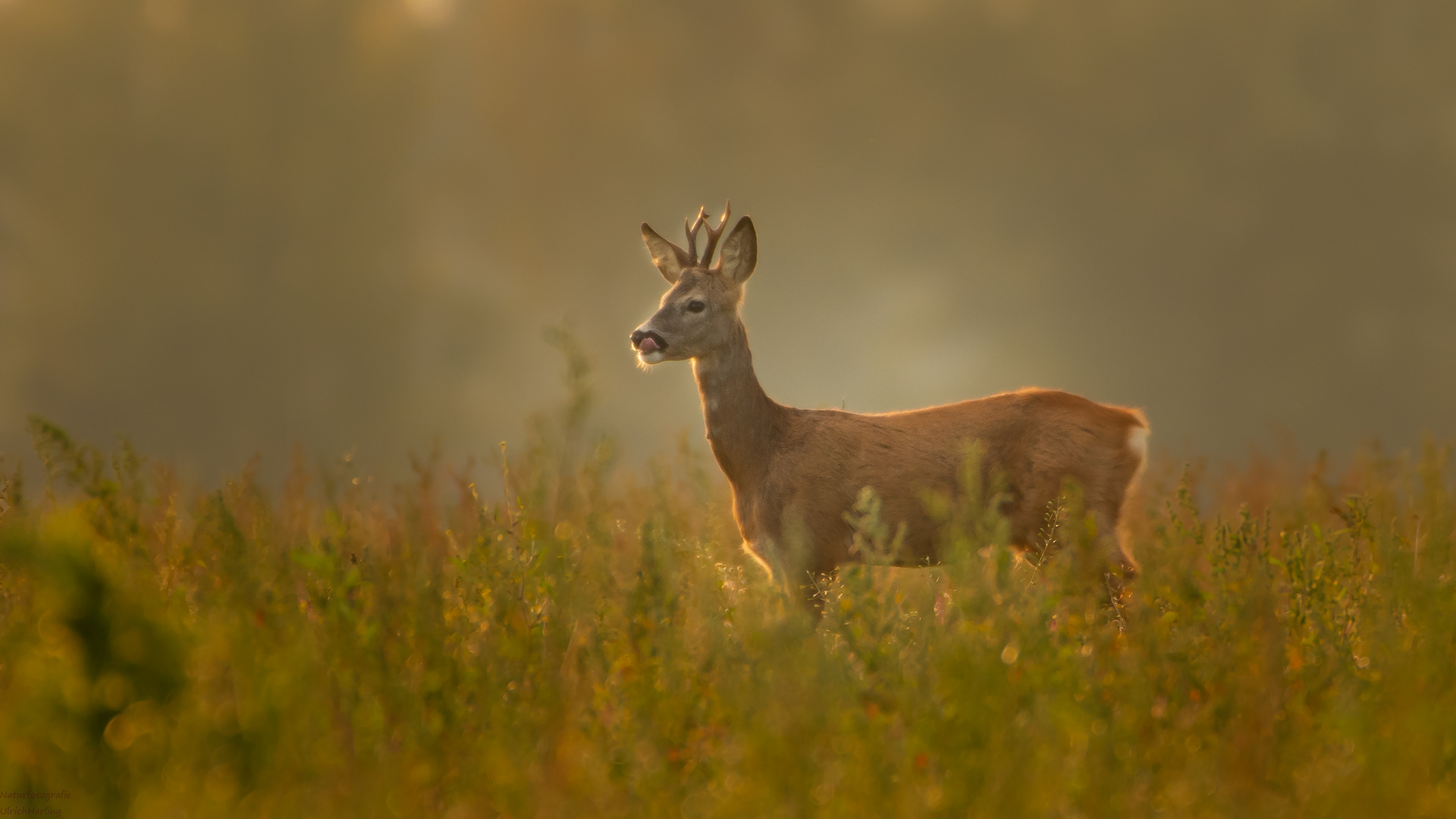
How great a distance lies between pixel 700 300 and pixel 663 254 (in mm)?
918

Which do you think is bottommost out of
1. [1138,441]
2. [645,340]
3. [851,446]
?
[1138,441]

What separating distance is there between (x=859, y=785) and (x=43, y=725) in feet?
6.20

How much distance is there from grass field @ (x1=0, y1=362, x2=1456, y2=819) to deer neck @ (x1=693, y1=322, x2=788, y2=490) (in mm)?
1723

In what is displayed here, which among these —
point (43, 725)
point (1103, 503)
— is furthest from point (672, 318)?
point (43, 725)

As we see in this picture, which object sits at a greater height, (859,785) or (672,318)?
(672,318)

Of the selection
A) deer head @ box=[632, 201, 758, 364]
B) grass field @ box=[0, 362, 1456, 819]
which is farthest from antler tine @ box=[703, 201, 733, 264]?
grass field @ box=[0, 362, 1456, 819]

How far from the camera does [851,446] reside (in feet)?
20.6

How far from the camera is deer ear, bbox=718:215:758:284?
6637 mm

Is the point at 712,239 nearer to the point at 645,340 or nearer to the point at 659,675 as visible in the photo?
the point at 645,340

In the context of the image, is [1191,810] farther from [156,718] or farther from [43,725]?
[43,725]

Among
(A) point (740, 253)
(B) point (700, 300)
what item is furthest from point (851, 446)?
(A) point (740, 253)

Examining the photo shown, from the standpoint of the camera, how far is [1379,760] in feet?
7.34

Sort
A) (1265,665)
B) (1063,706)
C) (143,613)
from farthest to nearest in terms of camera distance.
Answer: (1265,665), (1063,706), (143,613)

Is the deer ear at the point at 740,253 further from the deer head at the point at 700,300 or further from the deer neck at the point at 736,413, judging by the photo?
the deer neck at the point at 736,413
